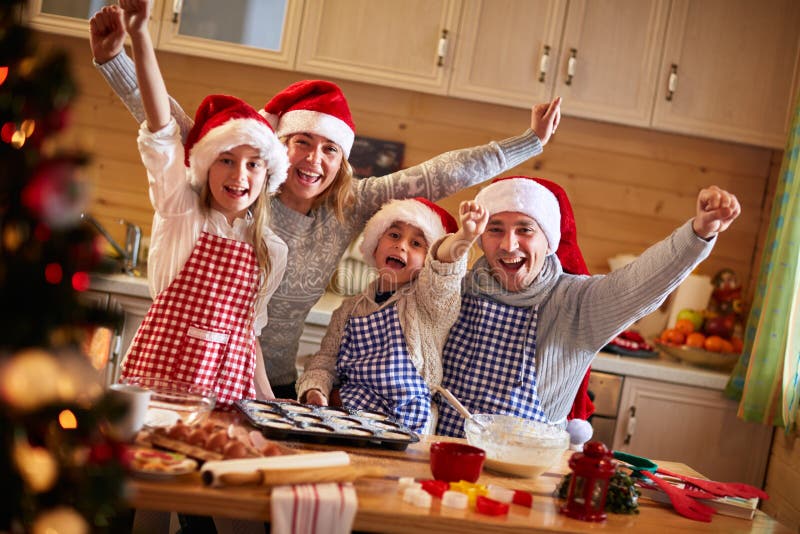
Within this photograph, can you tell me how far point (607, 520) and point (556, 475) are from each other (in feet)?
0.81

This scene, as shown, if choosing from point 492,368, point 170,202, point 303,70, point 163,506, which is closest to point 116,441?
point 163,506

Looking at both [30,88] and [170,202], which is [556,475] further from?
[30,88]

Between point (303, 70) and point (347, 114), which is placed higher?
point (303, 70)

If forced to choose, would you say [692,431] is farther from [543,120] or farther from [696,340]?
[543,120]

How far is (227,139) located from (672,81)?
2.12 m

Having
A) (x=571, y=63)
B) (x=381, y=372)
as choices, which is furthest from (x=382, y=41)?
(x=381, y=372)

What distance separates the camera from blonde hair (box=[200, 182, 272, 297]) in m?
1.94

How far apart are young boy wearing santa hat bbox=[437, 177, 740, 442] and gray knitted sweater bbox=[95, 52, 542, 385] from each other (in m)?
0.23

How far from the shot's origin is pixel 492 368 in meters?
2.00

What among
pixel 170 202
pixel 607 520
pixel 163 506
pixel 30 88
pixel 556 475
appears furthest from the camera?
pixel 170 202

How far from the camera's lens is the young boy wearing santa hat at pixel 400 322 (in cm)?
195

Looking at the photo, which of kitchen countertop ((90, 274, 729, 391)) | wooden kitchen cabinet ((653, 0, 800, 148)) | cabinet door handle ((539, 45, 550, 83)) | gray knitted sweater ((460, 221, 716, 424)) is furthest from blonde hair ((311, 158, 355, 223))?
wooden kitchen cabinet ((653, 0, 800, 148))

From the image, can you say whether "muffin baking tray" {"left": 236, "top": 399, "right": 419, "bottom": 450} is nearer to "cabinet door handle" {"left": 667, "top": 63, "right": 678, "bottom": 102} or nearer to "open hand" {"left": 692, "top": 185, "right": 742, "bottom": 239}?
"open hand" {"left": 692, "top": 185, "right": 742, "bottom": 239}

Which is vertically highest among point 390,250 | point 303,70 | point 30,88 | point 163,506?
point 303,70
